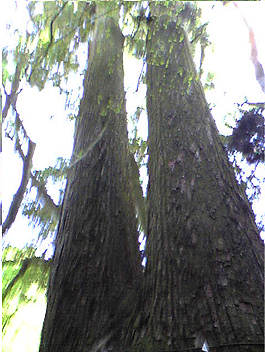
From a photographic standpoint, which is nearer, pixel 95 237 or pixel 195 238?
pixel 195 238

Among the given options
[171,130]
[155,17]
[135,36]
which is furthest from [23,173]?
[171,130]

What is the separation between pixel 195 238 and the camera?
1.72m

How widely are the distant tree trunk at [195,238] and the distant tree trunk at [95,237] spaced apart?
0.94 feet

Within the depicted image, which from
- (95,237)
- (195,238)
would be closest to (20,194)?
(95,237)

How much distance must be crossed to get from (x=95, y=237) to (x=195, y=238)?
2.45 feet

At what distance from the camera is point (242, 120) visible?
3979 mm

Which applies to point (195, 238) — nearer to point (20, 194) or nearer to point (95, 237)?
point (95, 237)

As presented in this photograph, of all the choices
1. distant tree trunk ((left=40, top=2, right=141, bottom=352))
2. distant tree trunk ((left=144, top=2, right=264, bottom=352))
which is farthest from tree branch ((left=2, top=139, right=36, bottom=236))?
distant tree trunk ((left=144, top=2, right=264, bottom=352))

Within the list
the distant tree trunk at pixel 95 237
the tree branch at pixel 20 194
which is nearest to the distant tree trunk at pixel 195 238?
the distant tree trunk at pixel 95 237

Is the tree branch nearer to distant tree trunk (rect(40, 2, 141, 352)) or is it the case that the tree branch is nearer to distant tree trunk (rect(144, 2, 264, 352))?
distant tree trunk (rect(40, 2, 141, 352))

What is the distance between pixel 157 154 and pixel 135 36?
283 cm

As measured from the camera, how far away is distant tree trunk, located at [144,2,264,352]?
4.68 feet

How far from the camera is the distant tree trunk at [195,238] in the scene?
4.68ft

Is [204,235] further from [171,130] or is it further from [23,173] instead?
[23,173]
